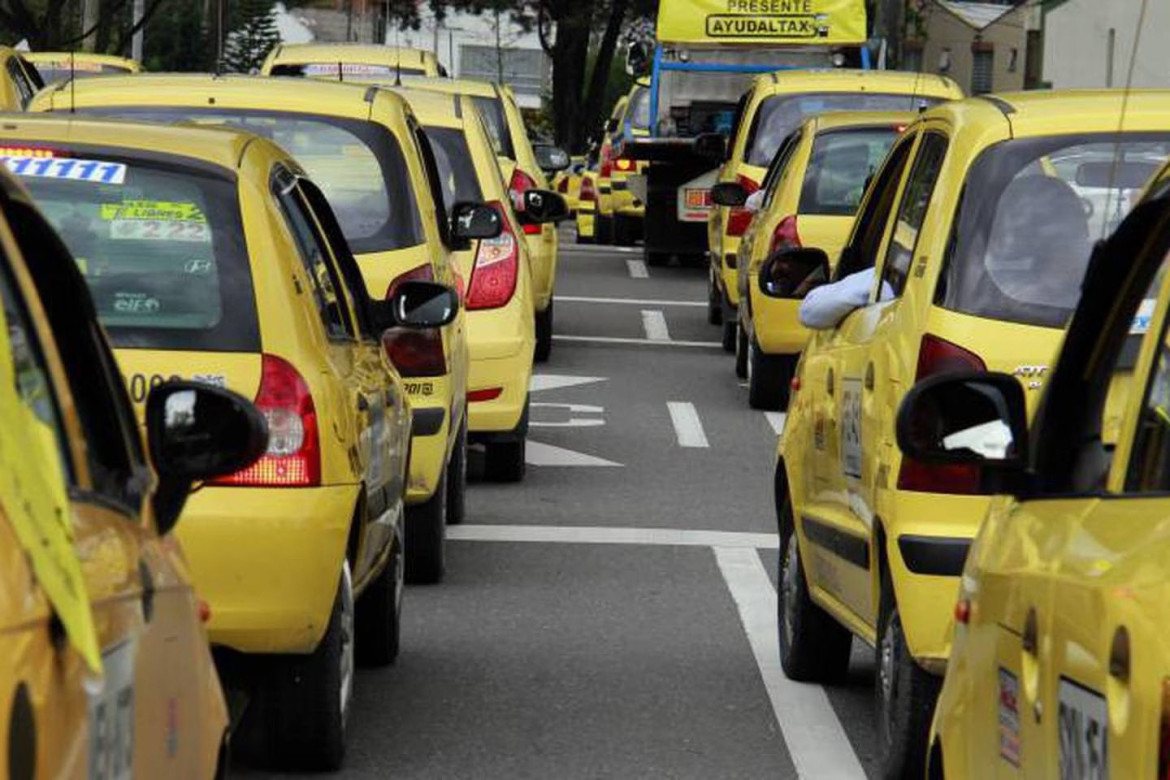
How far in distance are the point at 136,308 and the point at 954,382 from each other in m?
2.75

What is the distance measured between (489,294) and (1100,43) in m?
39.2

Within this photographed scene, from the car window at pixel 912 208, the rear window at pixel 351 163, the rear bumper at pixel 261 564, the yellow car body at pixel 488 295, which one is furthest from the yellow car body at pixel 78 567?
the yellow car body at pixel 488 295

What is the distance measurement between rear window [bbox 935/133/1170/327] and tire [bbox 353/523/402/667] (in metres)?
2.05

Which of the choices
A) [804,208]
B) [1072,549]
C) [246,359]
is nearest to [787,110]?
[804,208]

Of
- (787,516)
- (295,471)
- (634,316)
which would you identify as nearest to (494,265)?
(787,516)

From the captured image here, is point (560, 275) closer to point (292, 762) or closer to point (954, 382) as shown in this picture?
point (292, 762)

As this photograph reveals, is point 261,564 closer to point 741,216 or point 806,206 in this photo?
point 806,206

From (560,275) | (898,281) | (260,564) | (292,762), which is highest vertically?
(898,281)

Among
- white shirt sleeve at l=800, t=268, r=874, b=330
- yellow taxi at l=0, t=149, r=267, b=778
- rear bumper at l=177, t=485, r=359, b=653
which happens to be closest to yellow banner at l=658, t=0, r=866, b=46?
white shirt sleeve at l=800, t=268, r=874, b=330

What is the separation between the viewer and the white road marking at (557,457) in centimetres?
1505

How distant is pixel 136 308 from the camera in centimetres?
722

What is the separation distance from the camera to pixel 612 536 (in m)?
12.4

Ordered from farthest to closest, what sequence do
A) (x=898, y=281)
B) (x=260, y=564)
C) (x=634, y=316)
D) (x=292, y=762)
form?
(x=634, y=316)
(x=898, y=281)
(x=292, y=762)
(x=260, y=564)

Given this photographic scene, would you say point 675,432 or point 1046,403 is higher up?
point 1046,403
